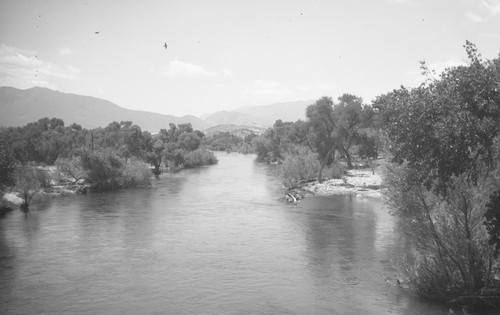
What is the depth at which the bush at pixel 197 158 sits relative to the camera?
115 m

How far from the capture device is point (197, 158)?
387 ft

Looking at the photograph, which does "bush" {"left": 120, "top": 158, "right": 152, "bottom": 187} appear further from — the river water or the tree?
the tree

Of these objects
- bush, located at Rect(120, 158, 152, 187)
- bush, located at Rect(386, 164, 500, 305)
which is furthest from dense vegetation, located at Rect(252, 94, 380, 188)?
bush, located at Rect(386, 164, 500, 305)

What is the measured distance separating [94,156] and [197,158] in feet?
172

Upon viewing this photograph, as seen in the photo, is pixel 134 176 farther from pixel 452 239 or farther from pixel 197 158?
pixel 452 239

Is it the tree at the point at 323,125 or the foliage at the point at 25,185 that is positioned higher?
the tree at the point at 323,125

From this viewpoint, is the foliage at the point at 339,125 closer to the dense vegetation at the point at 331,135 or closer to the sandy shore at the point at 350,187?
the dense vegetation at the point at 331,135

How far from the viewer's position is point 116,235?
36469 mm

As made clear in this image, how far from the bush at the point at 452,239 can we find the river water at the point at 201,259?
133 centimetres

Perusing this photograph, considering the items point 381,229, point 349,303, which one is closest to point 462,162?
point 349,303

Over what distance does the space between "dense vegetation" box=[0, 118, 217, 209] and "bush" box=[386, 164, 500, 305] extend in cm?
4053

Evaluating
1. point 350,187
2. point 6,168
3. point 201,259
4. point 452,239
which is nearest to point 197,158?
point 350,187

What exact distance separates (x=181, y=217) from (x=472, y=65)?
34502 mm

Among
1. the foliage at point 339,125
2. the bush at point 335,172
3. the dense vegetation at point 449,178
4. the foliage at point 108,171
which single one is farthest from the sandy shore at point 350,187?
the dense vegetation at point 449,178
